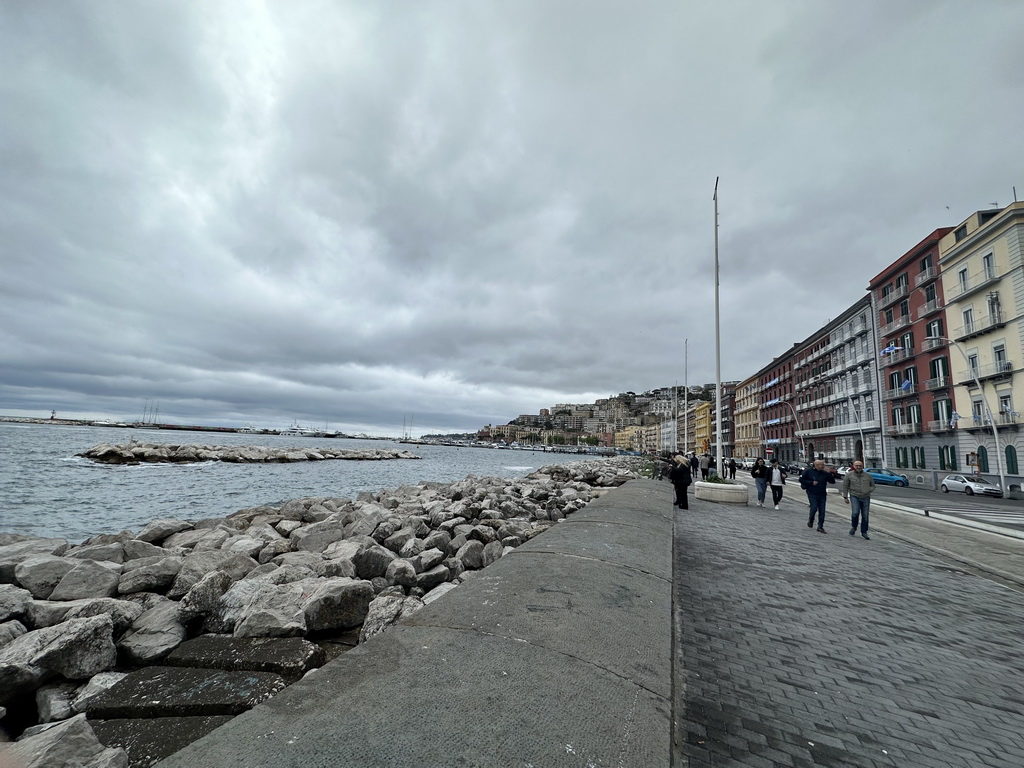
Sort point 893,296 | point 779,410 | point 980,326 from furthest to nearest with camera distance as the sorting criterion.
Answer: point 779,410 < point 893,296 < point 980,326

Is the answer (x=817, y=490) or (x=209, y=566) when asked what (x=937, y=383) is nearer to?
(x=817, y=490)

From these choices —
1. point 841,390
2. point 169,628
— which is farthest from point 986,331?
point 169,628

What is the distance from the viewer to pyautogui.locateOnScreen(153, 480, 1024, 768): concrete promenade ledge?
5.28 ft

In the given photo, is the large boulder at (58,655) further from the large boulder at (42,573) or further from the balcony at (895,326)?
the balcony at (895,326)

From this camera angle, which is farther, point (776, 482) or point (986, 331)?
point (986, 331)

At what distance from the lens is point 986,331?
32.9 m

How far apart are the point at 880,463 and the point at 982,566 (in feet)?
160

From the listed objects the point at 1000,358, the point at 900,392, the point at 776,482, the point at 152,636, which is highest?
the point at 1000,358

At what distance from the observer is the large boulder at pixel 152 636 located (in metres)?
3.98

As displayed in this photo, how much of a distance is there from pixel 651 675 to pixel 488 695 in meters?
0.87

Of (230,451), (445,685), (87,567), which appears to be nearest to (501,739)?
(445,685)

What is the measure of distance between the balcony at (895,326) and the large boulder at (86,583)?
54738 mm

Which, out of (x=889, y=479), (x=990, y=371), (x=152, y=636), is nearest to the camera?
(x=152, y=636)

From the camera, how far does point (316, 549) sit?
29.1ft
